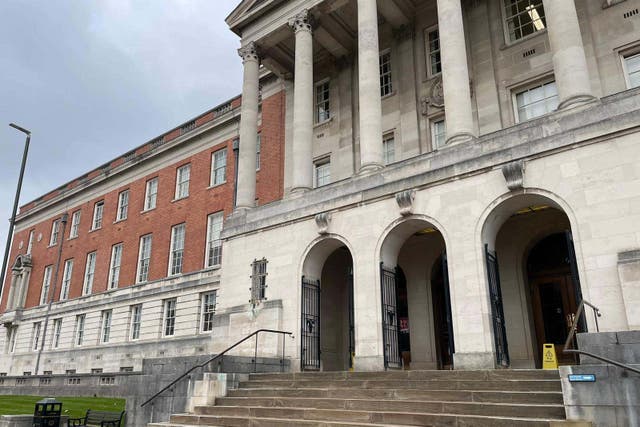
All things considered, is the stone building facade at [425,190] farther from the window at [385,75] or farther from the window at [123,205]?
the window at [123,205]

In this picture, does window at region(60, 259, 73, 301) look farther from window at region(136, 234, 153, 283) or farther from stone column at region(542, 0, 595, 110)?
stone column at region(542, 0, 595, 110)

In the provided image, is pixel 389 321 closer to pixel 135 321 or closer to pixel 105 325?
pixel 135 321

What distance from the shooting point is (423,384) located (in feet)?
37.1

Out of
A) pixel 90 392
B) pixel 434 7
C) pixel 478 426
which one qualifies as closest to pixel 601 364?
pixel 478 426

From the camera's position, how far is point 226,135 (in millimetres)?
31297

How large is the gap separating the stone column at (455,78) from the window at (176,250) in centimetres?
1988

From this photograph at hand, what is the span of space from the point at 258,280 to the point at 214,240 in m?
11.6

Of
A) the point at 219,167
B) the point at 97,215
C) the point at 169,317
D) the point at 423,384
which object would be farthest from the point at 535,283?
the point at 97,215

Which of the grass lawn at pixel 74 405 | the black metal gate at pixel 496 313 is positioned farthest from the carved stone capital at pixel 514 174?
the grass lawn at pixel 74 405

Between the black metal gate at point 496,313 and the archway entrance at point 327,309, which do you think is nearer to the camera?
the black metal gate at point 496,313

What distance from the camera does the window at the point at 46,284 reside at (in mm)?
41281

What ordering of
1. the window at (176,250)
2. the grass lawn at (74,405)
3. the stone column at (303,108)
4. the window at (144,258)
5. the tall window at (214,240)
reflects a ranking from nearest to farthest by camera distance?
1. the grass lawn at (74,405)
2. the stone column at (303,108)
3. the tall window at (214,240)
4. the window at (176,250)
5. the window at (144,258)

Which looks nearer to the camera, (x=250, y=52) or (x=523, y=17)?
(x=523, y=17)

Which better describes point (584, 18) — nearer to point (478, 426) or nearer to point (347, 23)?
point (347, 23)
